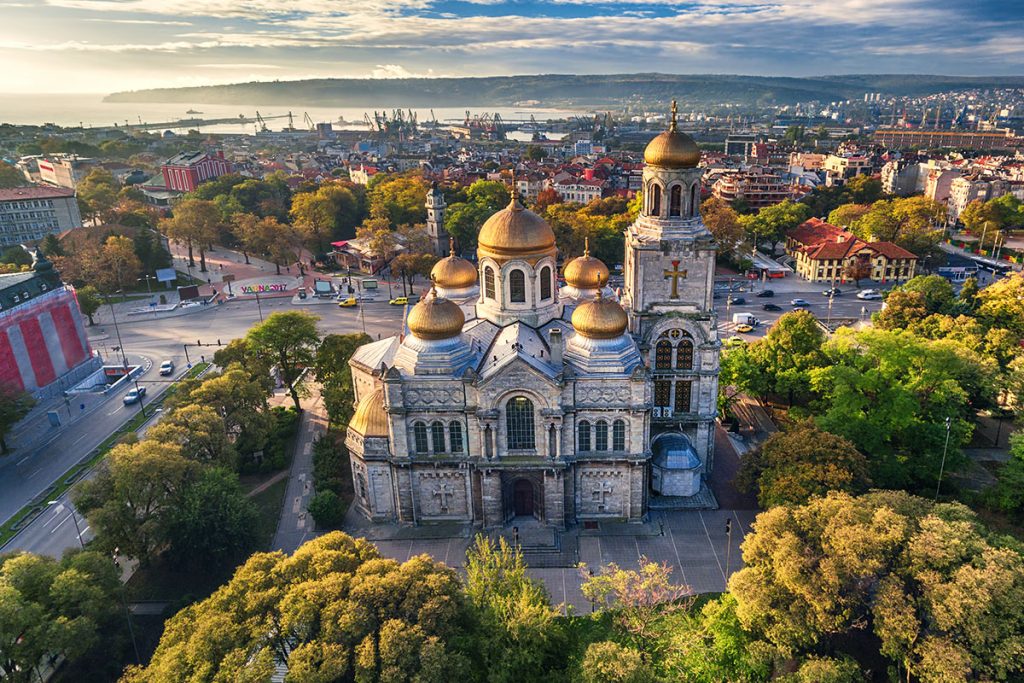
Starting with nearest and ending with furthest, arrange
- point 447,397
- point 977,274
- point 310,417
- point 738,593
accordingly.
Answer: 1. point 738,593
2. point 447,397
3. point 310,417
4. point 977,274

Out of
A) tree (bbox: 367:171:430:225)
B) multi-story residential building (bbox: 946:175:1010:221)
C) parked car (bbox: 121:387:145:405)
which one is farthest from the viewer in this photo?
multi-story residential building (bbox: 946:175:1010:221)

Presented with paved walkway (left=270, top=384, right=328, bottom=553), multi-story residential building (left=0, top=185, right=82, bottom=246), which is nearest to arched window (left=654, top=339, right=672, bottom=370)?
paved walkway (left=270, top=384, right=328, bottom=553)

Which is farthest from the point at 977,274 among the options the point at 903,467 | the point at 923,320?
the point at 903,467

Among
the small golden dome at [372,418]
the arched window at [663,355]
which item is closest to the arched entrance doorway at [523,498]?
the small golden dome at [372,418]

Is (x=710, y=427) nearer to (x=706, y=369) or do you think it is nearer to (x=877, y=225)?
(x=706, y=369)

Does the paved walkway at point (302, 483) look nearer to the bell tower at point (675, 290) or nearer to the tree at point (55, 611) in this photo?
the tree at point (55, 611)

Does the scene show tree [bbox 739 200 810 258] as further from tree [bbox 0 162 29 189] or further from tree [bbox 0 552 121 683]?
tree [bbox 0 162 29 189]
